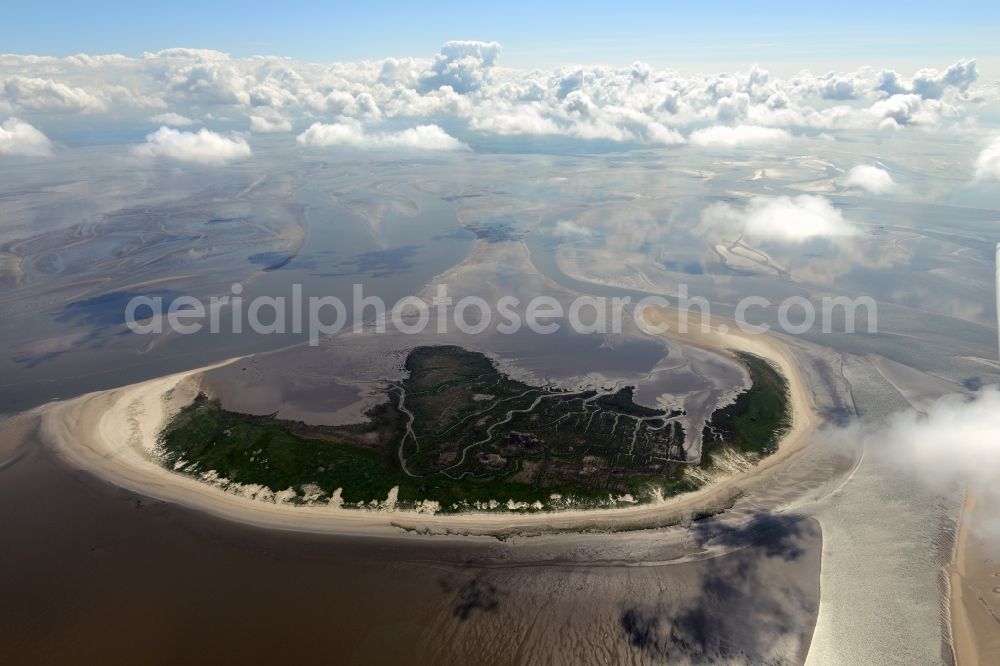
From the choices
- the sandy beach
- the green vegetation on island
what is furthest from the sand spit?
the sandy beach

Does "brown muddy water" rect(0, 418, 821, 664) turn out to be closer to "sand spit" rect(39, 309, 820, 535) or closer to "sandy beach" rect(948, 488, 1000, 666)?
"sand spit" rect(39, 309, 820, 535)

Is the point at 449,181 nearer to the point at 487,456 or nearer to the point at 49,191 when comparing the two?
the point at 49,191

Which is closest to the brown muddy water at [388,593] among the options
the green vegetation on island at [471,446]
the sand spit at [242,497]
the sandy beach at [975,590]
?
the sand spit at [242,497]

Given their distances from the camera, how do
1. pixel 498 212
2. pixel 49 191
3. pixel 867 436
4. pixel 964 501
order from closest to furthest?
pixel 964 501, pixel 867 436, pixel 498 212, pixel 49 191

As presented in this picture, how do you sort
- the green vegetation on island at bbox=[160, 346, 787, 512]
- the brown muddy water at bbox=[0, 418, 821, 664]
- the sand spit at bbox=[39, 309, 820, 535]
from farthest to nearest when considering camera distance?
the green vegetation on island at bbox=[160, 346, 787, 512] → the sand spit at bbox=[39, 309, 820, 535] → the brown muddy water at bbox=[0, 418, 821, 664]

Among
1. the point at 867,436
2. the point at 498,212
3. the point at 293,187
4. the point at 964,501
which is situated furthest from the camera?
the point at 293,187

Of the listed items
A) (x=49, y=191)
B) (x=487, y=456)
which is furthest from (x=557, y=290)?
(x=49, y=191)
